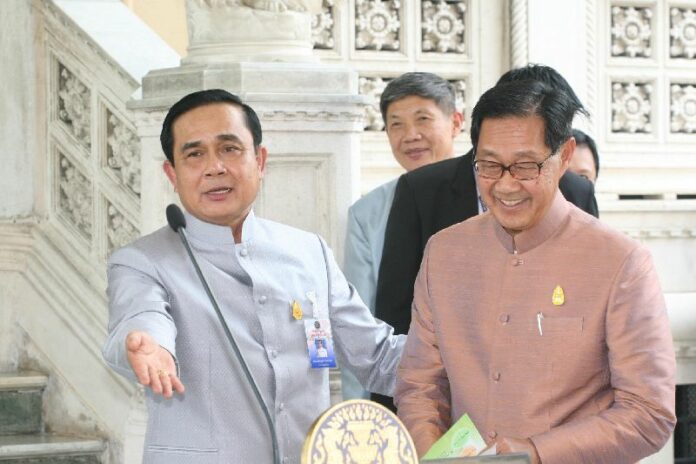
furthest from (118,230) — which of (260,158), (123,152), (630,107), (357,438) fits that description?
(630,107)

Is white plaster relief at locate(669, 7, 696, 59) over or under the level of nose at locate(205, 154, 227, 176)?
over

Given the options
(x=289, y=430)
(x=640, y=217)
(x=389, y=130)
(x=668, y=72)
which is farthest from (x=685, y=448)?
(x=289, y=430)

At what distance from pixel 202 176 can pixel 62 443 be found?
2.52m

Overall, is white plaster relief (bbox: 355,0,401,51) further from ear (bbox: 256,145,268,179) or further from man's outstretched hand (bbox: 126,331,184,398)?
man's outstretched hand (bbox: 126,331,184,398)

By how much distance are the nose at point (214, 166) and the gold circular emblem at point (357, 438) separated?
100 centimetres

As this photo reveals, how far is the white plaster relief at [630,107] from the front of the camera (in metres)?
9.48

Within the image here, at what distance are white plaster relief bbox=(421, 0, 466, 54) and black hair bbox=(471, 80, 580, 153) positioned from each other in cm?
553

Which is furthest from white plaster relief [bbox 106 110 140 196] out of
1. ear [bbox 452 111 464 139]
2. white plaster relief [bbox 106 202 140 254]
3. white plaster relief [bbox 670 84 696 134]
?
white plaster relief [bbox 670 84 696 134]

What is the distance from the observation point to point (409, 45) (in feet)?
28.8

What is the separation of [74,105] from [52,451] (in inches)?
54.5

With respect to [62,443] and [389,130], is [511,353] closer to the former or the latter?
[389,130]

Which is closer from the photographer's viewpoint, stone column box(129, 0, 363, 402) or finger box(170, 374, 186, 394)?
finger box(170, 374, 186, 394)

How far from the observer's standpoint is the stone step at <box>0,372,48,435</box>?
20.1 feet

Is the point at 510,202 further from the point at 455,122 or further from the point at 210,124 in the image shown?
the point at 455,122
